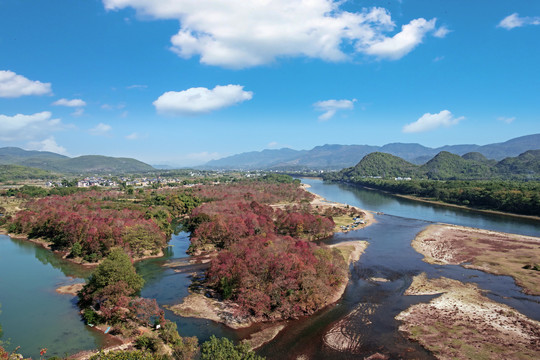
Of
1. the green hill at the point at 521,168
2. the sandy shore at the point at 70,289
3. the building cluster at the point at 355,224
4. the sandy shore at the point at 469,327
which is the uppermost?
the green hill at the point at 521,168

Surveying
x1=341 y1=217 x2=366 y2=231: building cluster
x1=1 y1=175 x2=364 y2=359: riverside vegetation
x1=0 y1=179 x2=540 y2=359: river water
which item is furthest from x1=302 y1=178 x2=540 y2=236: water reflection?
x1=1 y1=175 x2=364 y2=359: riverside vegetation

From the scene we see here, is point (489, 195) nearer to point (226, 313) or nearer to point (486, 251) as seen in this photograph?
point (486, 251)

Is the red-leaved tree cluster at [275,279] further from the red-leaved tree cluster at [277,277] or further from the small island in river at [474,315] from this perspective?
the small island in river at [474,315]

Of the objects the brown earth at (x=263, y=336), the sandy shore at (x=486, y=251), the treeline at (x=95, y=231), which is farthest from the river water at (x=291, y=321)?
the treeline at (x=95, y=231)

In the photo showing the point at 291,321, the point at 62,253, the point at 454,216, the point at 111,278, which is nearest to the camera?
the point at 291,321

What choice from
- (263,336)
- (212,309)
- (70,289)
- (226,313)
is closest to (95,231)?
(70,289)

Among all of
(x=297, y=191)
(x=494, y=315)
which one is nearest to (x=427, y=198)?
(x=297, y=191)
